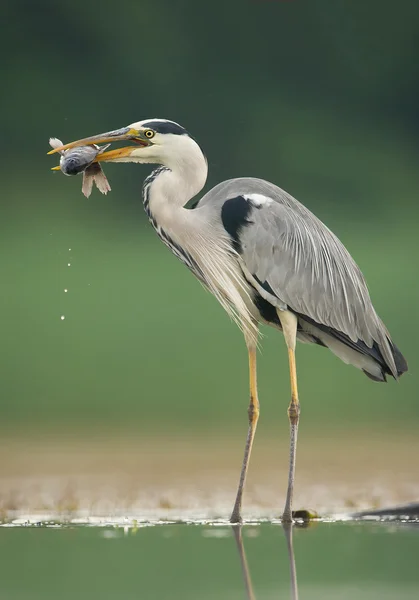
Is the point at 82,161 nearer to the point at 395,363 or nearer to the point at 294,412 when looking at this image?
the point at 294,412

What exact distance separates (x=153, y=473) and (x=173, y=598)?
2.42 metres

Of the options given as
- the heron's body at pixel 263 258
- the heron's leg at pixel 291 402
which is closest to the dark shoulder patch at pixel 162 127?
the heron's body at pixel 263 258

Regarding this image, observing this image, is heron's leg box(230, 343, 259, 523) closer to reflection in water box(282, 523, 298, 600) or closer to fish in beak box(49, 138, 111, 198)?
reflection in water box(282, 523, 298, 600)

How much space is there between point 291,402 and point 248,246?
55 cm

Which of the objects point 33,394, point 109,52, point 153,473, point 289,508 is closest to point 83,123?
point 109,52

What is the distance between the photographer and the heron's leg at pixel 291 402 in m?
4.16

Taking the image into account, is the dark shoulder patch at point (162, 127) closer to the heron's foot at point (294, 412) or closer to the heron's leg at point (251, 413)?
the heron's leg at point (251, 413)

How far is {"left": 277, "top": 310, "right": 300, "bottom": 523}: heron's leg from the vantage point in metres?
4.16

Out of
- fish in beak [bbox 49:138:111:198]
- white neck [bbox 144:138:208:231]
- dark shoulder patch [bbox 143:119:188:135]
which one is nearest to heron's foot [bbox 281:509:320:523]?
white neck [bbox 144:138:208:231]

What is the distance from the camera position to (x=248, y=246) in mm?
4422

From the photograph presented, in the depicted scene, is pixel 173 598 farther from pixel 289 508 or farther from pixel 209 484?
pixel 209 484

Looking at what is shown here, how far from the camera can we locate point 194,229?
4.46 meters

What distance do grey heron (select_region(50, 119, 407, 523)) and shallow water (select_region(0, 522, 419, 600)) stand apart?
59 cm

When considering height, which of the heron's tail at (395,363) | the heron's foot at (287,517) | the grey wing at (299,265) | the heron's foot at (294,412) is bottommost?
the heron's foot at (287,517)
